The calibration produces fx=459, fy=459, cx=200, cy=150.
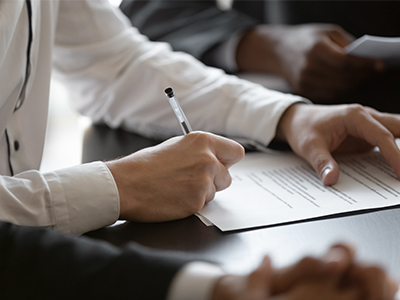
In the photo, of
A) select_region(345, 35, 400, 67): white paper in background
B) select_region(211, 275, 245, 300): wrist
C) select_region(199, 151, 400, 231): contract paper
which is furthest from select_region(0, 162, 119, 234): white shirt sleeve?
select_region(345, 35, 400, 67): white paper in background

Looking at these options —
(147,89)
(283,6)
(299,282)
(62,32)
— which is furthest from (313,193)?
(283,6)

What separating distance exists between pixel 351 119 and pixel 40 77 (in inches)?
21.7

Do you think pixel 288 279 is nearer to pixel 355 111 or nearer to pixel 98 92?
pixel 355 111

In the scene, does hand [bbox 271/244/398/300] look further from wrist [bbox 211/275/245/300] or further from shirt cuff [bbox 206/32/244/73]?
shirt cuff [bbox 206/32/244/73]

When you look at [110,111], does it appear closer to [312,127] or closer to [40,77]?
[40,77]

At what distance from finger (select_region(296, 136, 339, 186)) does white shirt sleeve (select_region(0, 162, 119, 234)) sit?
318 millimetres

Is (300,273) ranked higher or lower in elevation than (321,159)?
higher

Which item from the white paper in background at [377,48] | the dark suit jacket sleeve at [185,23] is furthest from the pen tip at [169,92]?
the dark suit jacket sleeve at [185,23]

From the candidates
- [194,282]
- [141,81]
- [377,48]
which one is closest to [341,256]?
[194,282]

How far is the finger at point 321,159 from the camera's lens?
682 mm

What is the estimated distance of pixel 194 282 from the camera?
1.22ft

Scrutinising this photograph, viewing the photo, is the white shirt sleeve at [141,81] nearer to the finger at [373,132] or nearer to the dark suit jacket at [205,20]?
the finger at [373,132]

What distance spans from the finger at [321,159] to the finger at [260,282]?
35cm

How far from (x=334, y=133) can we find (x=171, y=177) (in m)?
0.32
